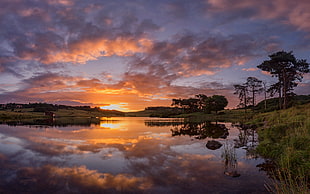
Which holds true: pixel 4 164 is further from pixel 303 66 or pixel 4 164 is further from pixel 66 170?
pixel 303 66

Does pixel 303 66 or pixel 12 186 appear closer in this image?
pixel 12 186

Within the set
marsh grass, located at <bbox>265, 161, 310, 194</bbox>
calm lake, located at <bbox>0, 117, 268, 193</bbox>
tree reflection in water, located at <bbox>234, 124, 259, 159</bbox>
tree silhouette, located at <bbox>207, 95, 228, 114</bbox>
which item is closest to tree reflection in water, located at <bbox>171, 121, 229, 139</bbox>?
tree reflection in water, located at <bbox>234, 124, 259, 159</bbox>

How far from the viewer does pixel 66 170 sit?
1319 cm

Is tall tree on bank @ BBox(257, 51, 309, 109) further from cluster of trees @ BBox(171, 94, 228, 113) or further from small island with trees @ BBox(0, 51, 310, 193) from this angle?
cluster of trees @ BBox(171, 94, 228, 113)

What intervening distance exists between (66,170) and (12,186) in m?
3.28

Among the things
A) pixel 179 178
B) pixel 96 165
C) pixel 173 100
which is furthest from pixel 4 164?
pixel 173 100

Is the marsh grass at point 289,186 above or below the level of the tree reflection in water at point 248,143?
above

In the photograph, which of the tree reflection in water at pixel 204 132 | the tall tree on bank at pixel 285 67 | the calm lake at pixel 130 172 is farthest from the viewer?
the tall tree on bank at pixel 285 67

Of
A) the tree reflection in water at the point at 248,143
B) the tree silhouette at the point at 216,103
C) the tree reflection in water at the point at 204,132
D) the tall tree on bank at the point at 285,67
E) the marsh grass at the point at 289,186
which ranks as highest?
the tall tree on bank at the point at 285,67

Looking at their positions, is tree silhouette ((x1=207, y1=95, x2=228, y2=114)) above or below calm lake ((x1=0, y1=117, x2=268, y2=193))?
above

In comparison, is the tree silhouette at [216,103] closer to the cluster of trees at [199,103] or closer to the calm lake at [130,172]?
the cluster of trees at [199,103]

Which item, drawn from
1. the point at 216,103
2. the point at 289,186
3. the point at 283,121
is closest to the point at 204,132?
the point at 283,121

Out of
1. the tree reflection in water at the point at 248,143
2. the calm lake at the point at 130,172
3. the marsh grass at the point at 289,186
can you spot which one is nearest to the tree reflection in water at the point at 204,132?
the tree reflection in water at the point at 248,143

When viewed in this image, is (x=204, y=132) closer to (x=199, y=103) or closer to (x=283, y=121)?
(x=283, y=121)
